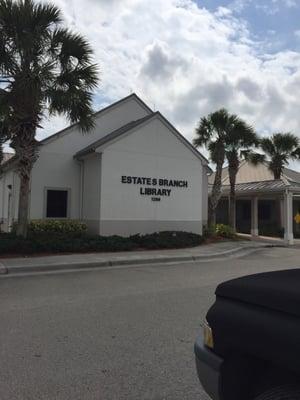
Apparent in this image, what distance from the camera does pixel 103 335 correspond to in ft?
20.2

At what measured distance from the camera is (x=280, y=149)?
2880cm

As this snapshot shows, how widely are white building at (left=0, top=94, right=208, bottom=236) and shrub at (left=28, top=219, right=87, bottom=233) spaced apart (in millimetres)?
599

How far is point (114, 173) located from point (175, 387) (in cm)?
→ 1554

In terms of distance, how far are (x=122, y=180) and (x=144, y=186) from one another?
115 centimetres

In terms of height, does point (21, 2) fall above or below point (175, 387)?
above

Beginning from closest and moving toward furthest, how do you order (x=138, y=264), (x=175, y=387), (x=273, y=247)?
(x=175, y=387) → (x=138, y=264) → (x=273, y=247)

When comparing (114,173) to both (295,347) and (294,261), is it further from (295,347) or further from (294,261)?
(295,347)

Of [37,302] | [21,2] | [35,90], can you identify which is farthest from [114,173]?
[37,302]

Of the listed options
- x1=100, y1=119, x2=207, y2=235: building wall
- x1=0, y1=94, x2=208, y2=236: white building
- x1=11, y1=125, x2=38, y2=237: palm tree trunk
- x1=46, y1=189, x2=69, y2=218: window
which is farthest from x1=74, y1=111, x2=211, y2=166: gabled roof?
x1=11, y1=125, x2=38, y2=237: palm tree trunk

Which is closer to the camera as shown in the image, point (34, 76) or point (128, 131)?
point (34, 76)

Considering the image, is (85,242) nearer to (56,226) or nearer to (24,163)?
(56,226)

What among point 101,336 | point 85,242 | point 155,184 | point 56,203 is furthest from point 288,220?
point 101,336

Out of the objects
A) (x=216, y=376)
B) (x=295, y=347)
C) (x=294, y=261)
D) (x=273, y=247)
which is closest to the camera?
(x=295, y=347)

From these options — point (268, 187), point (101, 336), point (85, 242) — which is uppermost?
point (268, 187)
